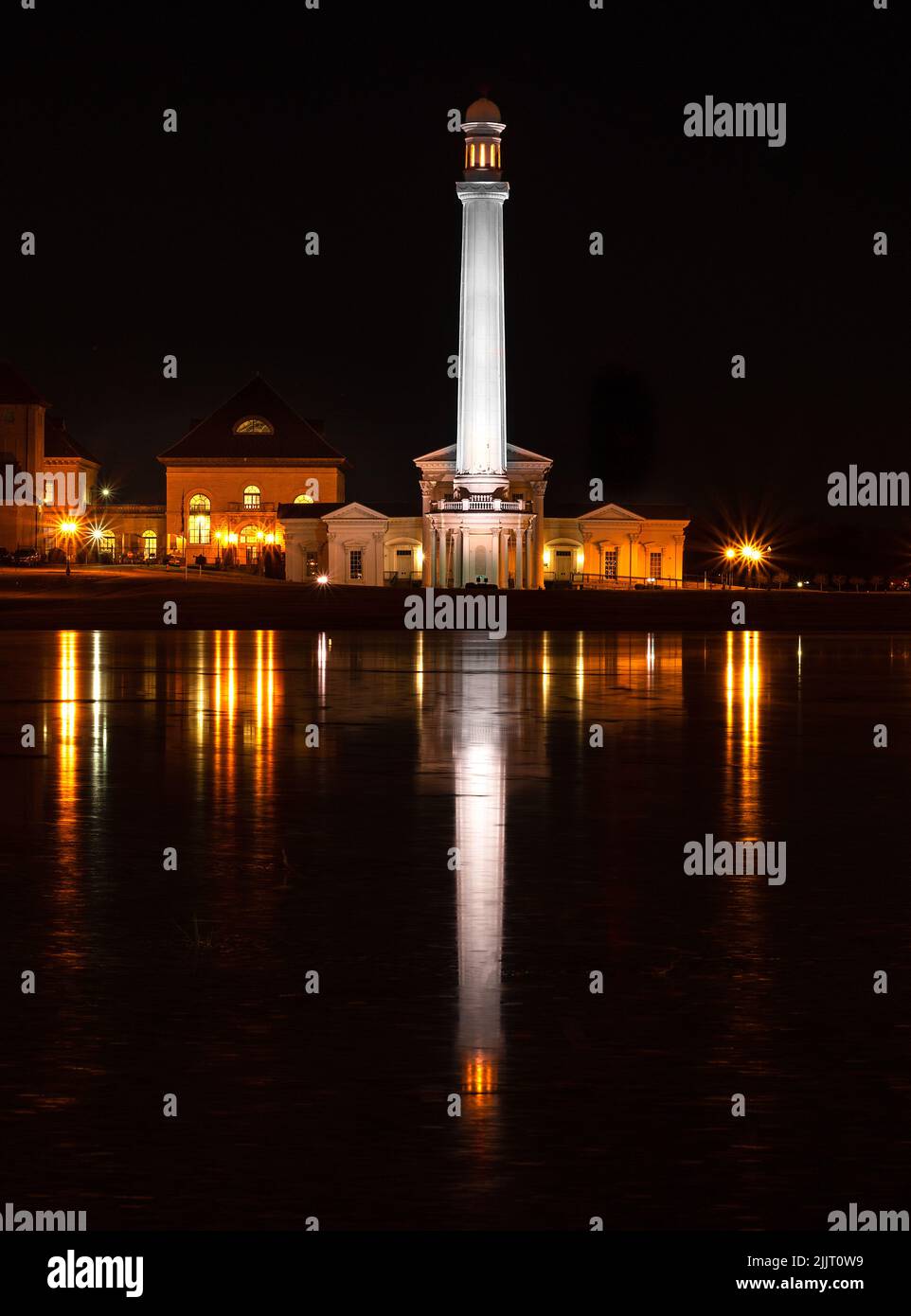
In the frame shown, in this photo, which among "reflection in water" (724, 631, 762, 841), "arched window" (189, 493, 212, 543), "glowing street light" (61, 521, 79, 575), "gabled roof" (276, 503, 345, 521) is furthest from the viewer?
"arched window" (189, 493, 212, 543)

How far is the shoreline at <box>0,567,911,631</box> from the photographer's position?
68.4 m

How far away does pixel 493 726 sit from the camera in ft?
84.8

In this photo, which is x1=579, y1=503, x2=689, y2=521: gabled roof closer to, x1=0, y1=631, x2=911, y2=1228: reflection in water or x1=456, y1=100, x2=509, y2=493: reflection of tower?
x1=456, y1=100, x2=509, y2=493: reflection of tower

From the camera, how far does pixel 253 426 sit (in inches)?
5408

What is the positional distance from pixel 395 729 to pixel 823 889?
12853 millimetres

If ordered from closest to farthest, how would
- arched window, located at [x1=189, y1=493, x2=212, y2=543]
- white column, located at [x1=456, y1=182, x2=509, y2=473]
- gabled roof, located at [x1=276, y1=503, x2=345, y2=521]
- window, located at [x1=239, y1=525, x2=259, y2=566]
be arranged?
white column, located at [x1=456, y1=182, x2=509, y2=473] < gabled roof, located at [x1=276, y1=503, x2=345, y2=521] < window, located at [x1=239, y1=525, x2=259, y2=566] < arched window, located at [x1=189, y1=493, x2=212, y2=543]

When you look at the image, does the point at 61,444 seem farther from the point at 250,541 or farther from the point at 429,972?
the point at 429,972

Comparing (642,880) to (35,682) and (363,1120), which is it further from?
(35,682)

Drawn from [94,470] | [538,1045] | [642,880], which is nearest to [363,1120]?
[538,1045]

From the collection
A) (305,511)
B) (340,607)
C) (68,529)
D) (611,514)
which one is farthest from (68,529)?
(340,607)

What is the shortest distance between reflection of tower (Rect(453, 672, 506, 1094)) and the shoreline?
43.6 m

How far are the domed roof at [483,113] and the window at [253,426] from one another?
36.9 meters

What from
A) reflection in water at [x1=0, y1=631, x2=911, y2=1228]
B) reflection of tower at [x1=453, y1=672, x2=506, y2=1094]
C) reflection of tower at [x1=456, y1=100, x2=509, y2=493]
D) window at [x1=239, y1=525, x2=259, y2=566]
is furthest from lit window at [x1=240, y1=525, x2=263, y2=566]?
reflection in water at [x1=0, y1=631, x2=911, y2=1228]

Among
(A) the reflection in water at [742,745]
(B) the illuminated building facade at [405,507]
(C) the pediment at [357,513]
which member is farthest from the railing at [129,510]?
(A) the reflection in water at [742,745]
